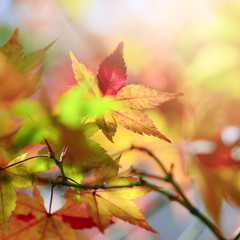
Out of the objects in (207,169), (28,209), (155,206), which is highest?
(28,209)

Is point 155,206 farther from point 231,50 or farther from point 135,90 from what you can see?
point 135,90

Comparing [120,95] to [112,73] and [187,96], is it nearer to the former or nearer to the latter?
[112,73]

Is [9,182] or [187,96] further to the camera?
[187,96]

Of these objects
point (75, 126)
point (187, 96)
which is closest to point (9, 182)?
point (75, 126)

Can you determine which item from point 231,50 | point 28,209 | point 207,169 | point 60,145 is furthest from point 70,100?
point 231,50


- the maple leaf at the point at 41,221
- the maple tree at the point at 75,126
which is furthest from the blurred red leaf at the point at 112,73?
the maple leaf at the point at 41,221

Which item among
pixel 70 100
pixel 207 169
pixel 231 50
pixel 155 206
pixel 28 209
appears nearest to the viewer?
pixel 70 100
